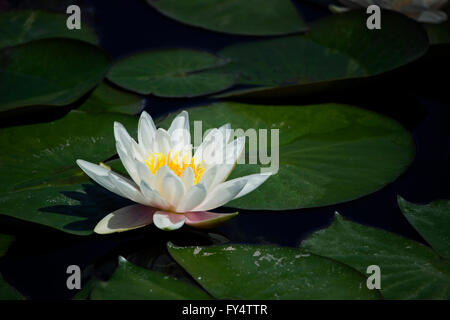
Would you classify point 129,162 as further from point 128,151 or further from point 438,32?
point 438,32

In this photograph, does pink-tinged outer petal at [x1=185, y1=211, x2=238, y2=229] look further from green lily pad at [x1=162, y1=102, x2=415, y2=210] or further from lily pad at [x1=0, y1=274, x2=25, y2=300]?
lily pad at [x1=0, y1=274, x2=25, y2=300]

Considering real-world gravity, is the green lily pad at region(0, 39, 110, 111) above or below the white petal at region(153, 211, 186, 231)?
above

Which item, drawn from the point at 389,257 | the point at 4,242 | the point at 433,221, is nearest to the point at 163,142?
the point at 4,242

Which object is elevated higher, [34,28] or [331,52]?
[34,28]

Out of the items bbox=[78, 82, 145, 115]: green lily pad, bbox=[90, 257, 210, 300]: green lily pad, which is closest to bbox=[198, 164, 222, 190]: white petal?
bbox=[90, 257, 210, 300]: green lily pad

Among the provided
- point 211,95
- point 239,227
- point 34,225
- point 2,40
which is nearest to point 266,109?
point 211,95
